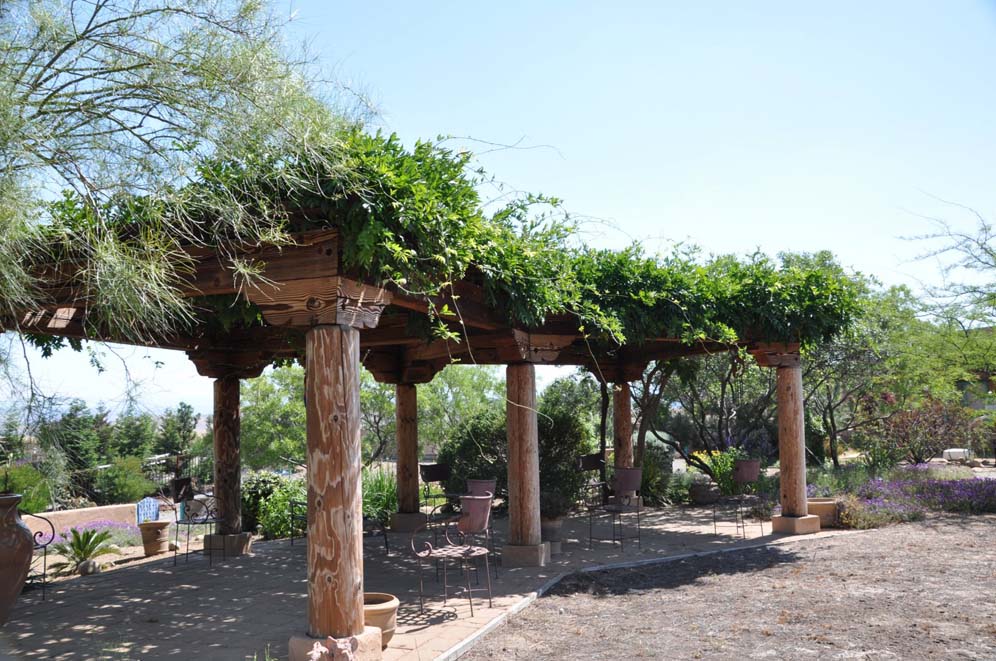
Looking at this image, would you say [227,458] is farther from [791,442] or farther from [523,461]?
[791,442]

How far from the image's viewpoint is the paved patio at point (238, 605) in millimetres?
5156

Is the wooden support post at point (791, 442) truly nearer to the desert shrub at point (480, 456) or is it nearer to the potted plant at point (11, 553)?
the desert shrub at point (480, 456)

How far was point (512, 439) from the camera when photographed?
7.89 metres

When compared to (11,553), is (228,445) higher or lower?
higher

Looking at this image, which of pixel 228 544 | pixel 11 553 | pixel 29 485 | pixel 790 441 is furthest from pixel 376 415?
pixel 11 553

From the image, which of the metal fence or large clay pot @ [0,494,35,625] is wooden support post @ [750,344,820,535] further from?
the metal fence

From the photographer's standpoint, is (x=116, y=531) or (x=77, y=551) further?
(x=116, y=531)

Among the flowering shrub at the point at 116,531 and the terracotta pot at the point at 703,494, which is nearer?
the flowering shrub at the point at 116,531

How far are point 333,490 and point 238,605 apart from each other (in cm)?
280

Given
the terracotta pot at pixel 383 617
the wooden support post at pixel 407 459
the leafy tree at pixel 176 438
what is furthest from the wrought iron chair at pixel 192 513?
the leafy tree at pixel 176 438

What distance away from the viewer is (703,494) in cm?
1360

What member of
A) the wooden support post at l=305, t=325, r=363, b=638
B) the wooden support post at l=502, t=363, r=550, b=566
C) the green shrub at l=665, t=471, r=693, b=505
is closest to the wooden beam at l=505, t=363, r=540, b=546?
the wooden support post at l=502, t=363, r=550, b=566

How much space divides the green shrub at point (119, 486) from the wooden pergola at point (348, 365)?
814 cm

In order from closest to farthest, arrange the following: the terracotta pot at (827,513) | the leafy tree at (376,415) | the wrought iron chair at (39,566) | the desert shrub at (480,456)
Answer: the wrought iron chair at (39,566) → the terracotta pot at (827,513) → the desert shrub at (480,456) → the leafy tree at (376,415)
